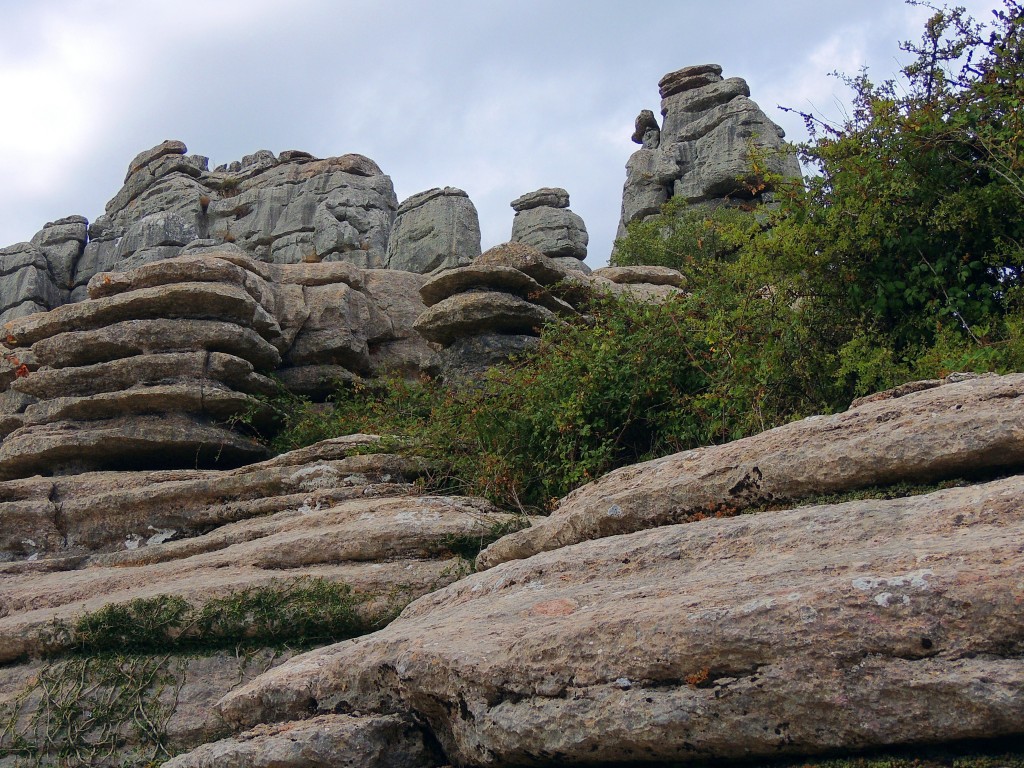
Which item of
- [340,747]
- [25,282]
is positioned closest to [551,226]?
[25,282]

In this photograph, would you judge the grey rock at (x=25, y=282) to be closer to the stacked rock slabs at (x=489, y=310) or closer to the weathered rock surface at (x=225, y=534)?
the stacked rock slabs at (x=489, y=310)

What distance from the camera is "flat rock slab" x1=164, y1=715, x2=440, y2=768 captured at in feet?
15.0

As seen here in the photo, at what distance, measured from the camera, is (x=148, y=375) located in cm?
1328

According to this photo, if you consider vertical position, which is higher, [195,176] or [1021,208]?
[195,176]

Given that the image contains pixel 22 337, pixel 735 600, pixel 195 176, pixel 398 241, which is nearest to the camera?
pixel 735 600

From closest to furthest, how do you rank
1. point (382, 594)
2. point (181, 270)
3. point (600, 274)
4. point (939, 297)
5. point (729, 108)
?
point (382, 594), point (939, 297), point (181, 270), point (600, 274), point (729, 108)

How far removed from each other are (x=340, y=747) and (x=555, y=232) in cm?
3158

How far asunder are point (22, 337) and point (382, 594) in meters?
10.6

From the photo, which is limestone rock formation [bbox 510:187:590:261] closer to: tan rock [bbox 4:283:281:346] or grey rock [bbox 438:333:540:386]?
grey rock [bbox 438:333:540:386]

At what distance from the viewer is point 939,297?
8164 mm

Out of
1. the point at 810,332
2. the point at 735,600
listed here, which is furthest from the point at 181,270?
the point at 735,600

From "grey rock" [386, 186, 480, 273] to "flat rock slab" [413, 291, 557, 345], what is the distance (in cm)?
1781

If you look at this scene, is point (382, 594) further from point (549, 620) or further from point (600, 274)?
point (600, 274)

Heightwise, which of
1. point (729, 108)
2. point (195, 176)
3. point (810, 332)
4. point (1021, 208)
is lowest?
point (810, 332)
